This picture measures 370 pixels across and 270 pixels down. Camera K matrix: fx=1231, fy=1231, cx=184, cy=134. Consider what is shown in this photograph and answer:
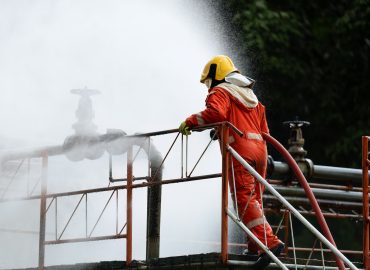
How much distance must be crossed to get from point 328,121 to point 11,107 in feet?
39.0

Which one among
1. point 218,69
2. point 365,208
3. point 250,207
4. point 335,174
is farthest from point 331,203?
point 250,207

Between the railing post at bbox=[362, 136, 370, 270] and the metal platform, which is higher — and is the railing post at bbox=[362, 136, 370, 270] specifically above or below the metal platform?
above

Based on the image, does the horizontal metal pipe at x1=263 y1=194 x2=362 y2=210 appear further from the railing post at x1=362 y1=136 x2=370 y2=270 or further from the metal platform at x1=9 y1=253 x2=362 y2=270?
the metal platform at x1=9 y1=253 x2=362 y2=270

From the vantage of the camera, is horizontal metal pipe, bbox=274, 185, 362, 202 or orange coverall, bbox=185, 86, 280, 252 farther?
horizontal metal pipe, bbox=274, 185, 362, 202

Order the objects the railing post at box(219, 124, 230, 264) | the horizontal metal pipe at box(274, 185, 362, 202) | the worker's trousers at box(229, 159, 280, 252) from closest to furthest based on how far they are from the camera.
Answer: the railing post at box(219, 124, 230, 264) < the worker's trousers at box(229, 159, 280, 252) < the horizontal metal pipe at box(274, 185, 362, 202)

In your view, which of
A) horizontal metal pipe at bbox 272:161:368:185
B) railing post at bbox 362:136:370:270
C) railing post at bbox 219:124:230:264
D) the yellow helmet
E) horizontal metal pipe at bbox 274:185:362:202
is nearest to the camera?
railing post at bbox 219:124:230:264

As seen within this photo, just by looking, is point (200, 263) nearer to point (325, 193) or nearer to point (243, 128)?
point (243, 128)

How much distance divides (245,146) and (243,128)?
0.65 ft

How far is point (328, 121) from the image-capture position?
27578mm

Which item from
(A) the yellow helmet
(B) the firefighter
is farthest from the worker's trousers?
(A) the yellow helmet

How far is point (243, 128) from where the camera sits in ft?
38.3

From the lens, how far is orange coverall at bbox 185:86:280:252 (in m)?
11.3

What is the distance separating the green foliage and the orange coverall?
1426cm

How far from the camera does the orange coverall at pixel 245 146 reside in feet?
37.0
